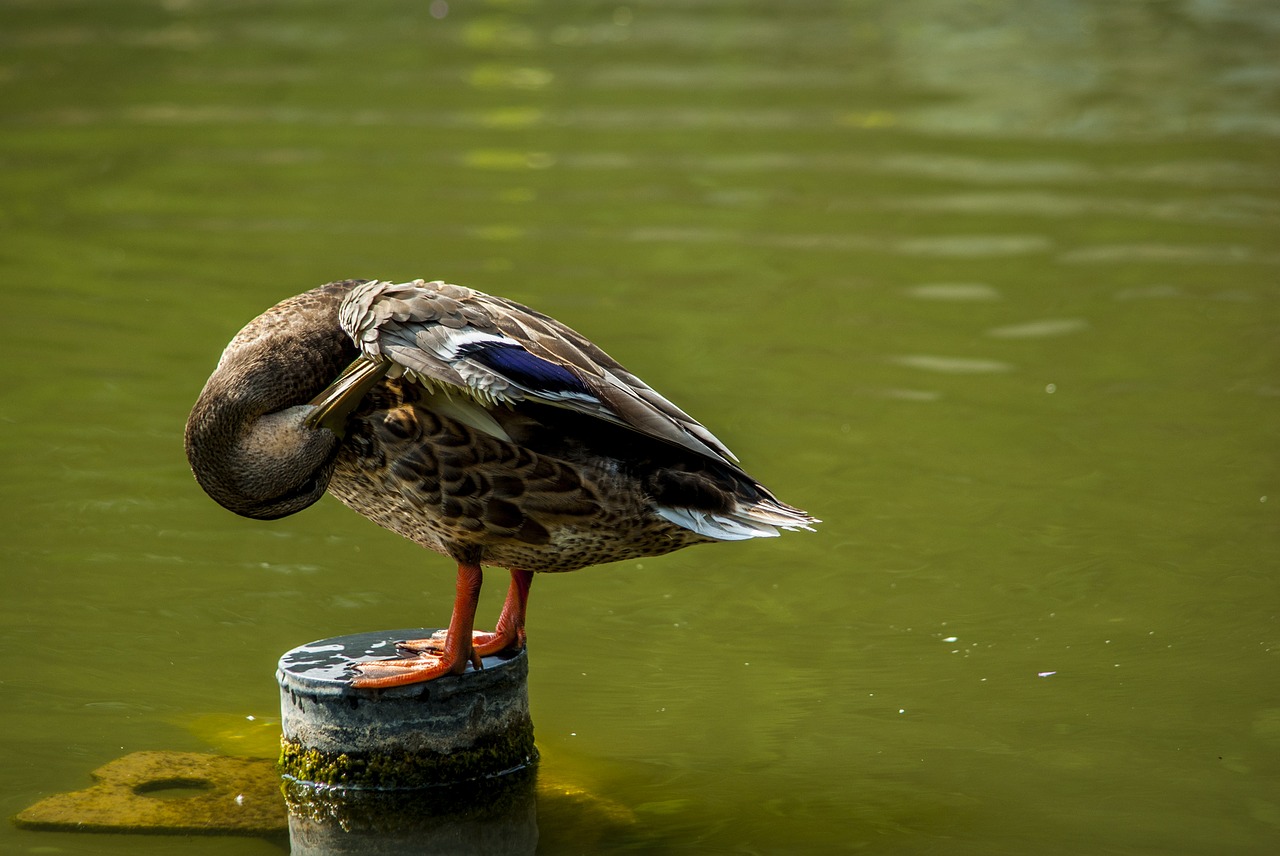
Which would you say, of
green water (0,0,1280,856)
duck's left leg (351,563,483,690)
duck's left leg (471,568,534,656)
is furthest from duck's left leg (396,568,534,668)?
green water (0,0,1280,856)

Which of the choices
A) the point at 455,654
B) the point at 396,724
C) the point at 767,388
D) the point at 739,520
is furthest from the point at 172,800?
the point at 767,388

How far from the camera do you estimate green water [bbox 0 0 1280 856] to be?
5.32 m

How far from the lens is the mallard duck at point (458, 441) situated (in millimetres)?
4477

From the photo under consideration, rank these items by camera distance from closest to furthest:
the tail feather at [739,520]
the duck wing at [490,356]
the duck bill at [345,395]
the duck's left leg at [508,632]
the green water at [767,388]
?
the duck wing at [490,356] < the duck bill at [345,395] < the tail feather at [739,520] < the duck's left leg at [508,632] < the green water at [767,388]

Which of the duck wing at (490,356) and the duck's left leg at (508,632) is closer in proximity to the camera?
the duck wing at (490,356)

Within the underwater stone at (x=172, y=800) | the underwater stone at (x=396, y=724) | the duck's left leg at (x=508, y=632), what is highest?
the duck's left leg at (x=508, y=632)

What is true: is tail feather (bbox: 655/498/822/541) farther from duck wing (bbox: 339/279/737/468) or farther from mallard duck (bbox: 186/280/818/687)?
duck wing (bbox: 339/279/737/468)

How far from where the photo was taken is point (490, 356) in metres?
4.36

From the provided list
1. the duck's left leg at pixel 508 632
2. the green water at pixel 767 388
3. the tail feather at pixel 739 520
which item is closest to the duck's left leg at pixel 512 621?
the duck's left leg at pixel 508 632

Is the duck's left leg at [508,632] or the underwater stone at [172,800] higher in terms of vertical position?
the duck's left leg at [508,632]

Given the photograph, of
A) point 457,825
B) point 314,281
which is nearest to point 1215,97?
point 314,281

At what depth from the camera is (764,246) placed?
11695 mm

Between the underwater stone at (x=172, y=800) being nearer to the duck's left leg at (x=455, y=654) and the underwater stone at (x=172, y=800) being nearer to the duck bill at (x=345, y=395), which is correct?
the duck's left leg at (x=455, y=654)

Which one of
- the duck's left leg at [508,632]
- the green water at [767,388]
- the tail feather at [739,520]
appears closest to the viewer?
the tail feather at [739,520]
